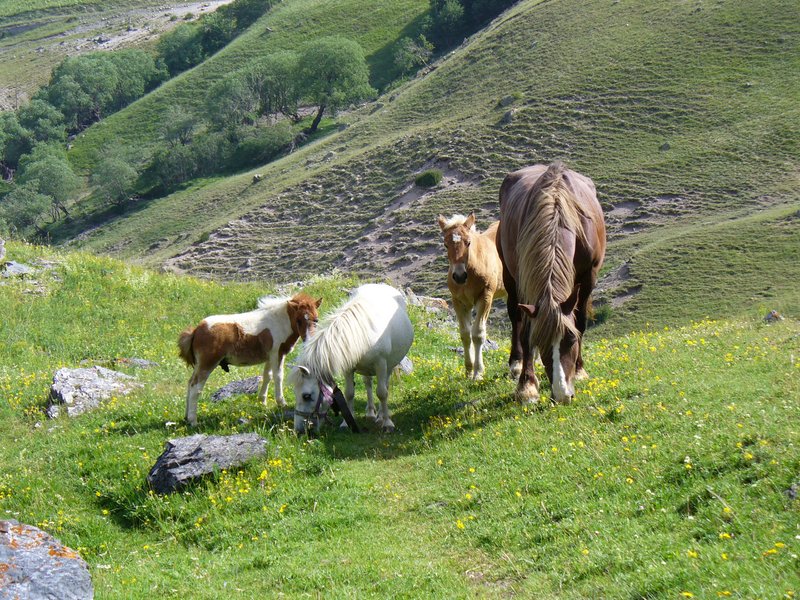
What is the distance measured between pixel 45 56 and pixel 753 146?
164 metres

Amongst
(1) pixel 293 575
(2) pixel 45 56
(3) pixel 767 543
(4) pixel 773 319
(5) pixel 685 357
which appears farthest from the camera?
(2) pixel 45 56

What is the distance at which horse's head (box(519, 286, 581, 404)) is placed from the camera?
1025 cm

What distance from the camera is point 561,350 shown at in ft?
34.4

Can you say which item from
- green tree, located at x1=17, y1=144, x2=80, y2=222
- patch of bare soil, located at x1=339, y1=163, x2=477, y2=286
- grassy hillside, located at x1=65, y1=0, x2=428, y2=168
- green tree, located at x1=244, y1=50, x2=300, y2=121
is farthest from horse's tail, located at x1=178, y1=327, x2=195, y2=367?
grassy hillside, located at x1=65, y1=0, x2=428, y2=168

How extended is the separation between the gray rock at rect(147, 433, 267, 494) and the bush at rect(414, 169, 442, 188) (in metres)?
55.4

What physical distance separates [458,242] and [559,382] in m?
3.53

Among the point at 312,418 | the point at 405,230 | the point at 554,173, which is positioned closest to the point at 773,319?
the point at 554,173

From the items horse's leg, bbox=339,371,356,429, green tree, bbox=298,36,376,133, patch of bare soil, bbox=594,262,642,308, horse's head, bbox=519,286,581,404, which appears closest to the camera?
horse's head, bbox=519,286,581,404

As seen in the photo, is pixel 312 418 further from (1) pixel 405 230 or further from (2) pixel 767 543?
(1) pixel 405 230

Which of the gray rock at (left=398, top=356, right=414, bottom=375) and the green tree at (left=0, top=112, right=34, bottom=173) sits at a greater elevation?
the gray rock at (left=398, top=356, right=414, bottom=375)

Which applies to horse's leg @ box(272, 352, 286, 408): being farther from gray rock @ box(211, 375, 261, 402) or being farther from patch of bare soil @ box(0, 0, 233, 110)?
patch of bare soil @ box(0, 0, 233, 110)

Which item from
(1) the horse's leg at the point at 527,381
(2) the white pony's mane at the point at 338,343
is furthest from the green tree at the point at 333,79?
(1) the horse's leg at the point at 527,381

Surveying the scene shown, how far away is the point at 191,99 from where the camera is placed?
131250 millimetres

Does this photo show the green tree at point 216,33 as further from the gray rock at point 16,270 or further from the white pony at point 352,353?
the white pony at point 352,353
